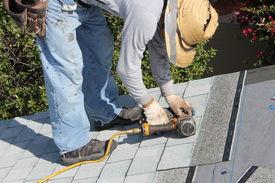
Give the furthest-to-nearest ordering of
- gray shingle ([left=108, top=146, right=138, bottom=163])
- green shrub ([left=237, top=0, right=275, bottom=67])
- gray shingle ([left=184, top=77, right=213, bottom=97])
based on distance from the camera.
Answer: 1. green shrub ([left=237, top=0, right=275, bottom=67])
2. gray shingle ([left=184, top=77, right=213, bottom=97])
3. gray shingle ([left=108, top=146, right=138, bottom=163])

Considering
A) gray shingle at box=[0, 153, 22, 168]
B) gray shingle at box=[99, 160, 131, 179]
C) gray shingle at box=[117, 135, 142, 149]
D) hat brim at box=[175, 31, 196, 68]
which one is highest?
hat brim at box=[175, 31, 196, 68]

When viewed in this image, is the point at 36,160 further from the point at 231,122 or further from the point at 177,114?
the point at 231,122

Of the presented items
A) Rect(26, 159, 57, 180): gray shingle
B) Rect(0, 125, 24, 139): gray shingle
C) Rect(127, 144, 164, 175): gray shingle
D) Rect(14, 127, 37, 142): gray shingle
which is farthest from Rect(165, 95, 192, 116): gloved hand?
Rect(0, 125, 24, 139): gray shingle

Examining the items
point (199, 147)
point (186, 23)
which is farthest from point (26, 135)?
point (186, 23)

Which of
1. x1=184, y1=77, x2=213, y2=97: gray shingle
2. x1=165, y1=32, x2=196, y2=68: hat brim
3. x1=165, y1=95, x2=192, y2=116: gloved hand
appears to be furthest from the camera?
x1=184, y1=77, x2=213, y2=97: gray shingle

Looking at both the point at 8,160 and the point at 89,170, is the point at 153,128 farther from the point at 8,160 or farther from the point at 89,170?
the point at 8,160

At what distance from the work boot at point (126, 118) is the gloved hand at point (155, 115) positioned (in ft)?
1.57

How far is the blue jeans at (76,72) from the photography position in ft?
11.4

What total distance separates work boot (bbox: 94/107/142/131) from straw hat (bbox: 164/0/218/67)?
932 millimetres

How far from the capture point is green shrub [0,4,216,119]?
527 centimetres

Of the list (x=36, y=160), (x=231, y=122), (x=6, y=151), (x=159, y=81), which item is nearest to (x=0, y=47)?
(x=6, y=151)

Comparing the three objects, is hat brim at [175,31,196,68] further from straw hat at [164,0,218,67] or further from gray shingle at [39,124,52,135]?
gray shingle at [39,124,52,135]

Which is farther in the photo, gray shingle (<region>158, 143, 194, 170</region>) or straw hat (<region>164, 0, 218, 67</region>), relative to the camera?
gray shingle (<region>158, 143, 194, 170</region>)

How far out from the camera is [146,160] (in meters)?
3.55
